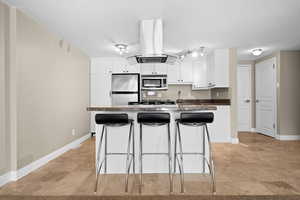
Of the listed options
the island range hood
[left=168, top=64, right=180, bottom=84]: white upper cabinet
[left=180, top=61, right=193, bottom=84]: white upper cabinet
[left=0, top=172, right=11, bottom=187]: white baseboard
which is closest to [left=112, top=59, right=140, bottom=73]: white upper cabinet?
[left=168, top=64, right=180, bottom=84]: white upper cabinet

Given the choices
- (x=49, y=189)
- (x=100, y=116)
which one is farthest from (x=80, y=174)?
(x=100, y=116)

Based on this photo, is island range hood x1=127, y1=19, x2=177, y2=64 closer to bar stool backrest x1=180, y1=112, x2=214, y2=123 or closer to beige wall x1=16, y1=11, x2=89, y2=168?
bar stool backrest x1=180, y1=112, x2=214, y2=123

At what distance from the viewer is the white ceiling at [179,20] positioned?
2.33 m

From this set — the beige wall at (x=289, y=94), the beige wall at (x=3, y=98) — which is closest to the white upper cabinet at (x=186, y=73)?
the beige wall at (x=289, y=94)

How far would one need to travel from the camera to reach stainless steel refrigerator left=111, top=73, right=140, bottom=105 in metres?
4.95

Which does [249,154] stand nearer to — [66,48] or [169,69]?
[169,69]

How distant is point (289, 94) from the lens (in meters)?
4.58

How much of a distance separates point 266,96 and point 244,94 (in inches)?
26.0

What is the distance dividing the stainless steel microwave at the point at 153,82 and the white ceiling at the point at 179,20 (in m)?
1.10

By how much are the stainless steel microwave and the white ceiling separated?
43.1 inches

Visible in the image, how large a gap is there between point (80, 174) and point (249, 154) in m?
2.96

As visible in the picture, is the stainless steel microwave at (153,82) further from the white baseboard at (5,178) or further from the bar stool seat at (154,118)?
the white baseboard at (5,178)

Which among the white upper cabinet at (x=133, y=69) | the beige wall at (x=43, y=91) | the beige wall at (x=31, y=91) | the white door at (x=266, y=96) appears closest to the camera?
the beige wall at (x=31, y=91)

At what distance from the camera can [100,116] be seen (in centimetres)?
209
